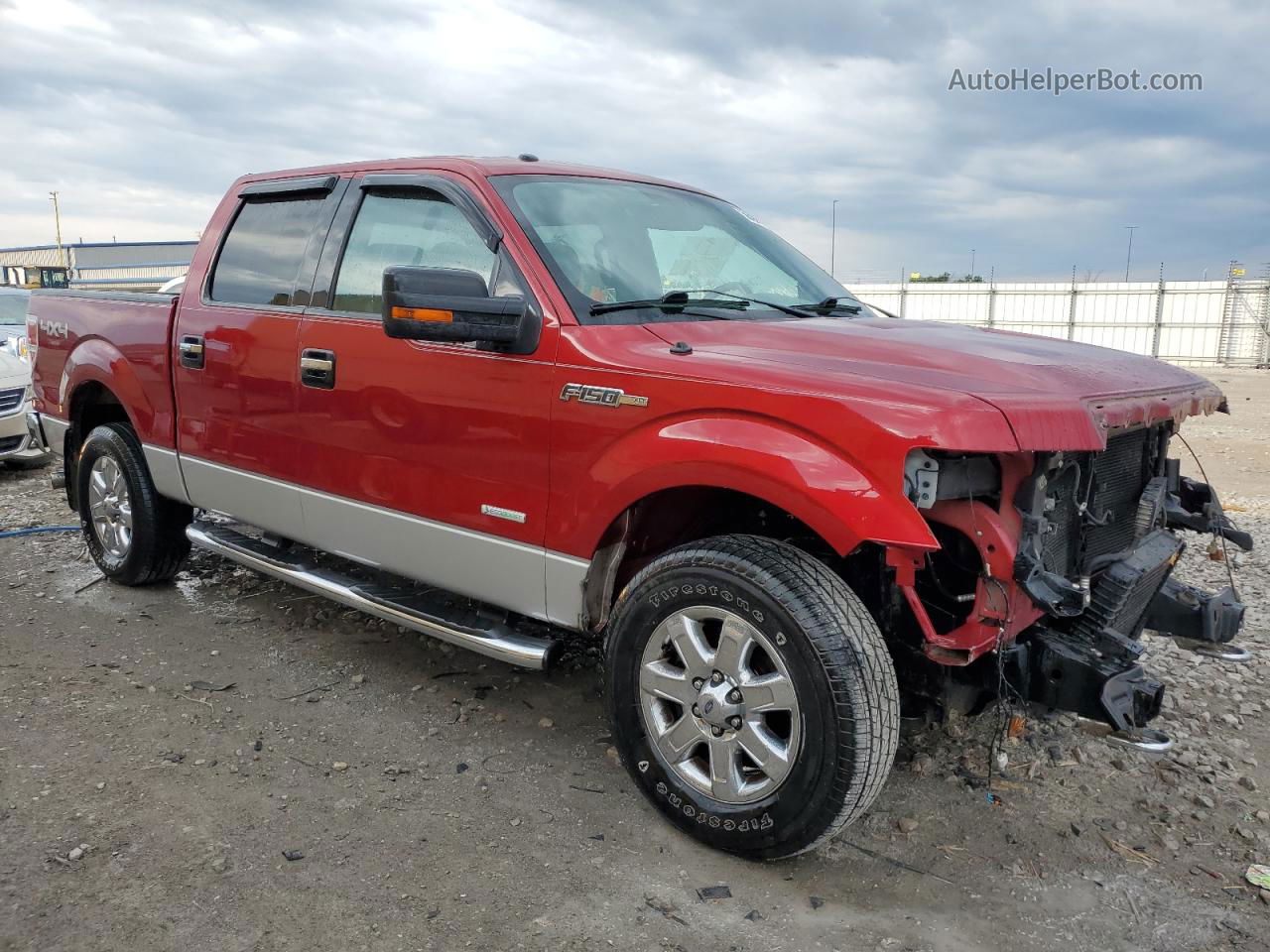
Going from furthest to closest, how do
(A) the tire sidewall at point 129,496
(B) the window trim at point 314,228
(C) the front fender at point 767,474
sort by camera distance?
1. (A) the tire sidewall at point 129,496
2. (B) the window trim at point 314,228
3. (C) the front fender at point 767,474

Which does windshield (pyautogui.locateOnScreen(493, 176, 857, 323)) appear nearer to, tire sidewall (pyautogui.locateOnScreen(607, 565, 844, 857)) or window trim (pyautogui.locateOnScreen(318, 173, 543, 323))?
window trim (pyautogui.locateOnScreen(318, 173, 543, 323))

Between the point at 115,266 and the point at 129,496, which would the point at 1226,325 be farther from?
the point at 115,266

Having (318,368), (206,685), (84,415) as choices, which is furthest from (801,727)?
(84,415)

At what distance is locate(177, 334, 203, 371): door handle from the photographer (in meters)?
4.31

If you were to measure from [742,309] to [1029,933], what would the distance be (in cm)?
206

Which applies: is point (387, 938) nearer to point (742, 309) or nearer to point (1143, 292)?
point (742, 309)

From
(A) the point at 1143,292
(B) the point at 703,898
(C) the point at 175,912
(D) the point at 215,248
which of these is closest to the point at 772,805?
(B) the point at 703,898

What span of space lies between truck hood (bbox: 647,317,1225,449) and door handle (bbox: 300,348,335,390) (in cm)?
132

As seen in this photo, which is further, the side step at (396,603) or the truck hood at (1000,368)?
the side step at (396,603)

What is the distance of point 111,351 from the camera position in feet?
16.0

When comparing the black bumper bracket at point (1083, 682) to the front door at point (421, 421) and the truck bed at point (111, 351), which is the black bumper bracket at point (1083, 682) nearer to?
the front door at point (421, 421)

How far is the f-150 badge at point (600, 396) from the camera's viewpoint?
2.84 meters

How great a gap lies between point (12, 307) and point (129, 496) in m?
8.97

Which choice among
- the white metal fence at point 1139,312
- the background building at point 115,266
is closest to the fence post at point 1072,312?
the white metal fence at point 1139,312
